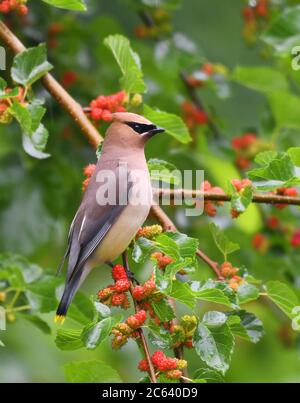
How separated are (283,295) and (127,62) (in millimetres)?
1292

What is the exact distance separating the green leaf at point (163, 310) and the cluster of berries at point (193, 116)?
7.88 feet

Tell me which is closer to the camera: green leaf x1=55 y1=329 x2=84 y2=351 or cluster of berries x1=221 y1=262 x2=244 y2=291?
green leaf x1=55 y1=329 x2=84 y2=351

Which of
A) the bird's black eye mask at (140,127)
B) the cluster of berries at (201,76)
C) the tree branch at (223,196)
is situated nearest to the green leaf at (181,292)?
the tree branch at (223,196)

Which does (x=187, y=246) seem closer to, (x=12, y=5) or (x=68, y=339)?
(x=68, y=339)

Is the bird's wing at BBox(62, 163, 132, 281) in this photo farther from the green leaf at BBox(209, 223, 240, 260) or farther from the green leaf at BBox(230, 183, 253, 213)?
the green leaf at BBox(230, 183, 253, 213)

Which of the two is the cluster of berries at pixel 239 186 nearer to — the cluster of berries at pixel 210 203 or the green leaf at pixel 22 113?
the cluster of berries at pixel 210 203

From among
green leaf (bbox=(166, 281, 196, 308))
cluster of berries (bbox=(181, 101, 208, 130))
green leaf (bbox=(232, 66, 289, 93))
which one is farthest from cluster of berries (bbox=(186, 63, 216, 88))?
green leaf (bbox=(166, 281, 196, 308))

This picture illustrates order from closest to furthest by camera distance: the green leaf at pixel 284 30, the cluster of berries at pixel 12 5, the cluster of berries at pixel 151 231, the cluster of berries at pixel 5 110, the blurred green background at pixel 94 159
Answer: the cluster of berries at pixel 151 231, the cluster of berries at pixel 5 110, the cluster of berries at pixel 12 5, the green leaf at pixel 284 30, the blurred green background at pixel 94 159

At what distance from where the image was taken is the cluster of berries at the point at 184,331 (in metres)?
3.49

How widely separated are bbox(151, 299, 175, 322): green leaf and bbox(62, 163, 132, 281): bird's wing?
2.07 ft

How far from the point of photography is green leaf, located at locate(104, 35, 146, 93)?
14.0 feet

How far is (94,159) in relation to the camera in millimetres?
5473

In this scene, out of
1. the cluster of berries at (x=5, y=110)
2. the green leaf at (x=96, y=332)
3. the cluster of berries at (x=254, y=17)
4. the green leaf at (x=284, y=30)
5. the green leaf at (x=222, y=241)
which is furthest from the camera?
the cluster of berries at (x=254, y=17)

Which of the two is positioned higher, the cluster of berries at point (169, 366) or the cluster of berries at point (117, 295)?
the cluster of berries at point (117, 295)
